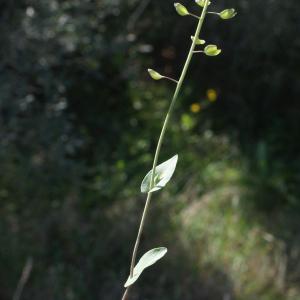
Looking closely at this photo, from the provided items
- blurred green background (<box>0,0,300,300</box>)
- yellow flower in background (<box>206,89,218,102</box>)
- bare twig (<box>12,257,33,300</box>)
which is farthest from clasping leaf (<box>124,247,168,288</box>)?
yellow flower in background (<box>206,89,218,102</box>)

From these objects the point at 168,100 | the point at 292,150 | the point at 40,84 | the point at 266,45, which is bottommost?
the point at 292,150

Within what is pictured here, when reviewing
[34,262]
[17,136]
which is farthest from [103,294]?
[17,136]

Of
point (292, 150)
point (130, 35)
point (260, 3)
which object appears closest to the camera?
point (130, 35)

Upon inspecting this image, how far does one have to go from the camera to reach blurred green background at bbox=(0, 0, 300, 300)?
322 cm

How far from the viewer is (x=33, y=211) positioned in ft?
11.2

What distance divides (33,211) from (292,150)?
75.1 inches

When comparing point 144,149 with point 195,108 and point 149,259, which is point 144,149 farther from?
point 149,259

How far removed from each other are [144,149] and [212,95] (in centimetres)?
77

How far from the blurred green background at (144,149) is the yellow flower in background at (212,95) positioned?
0.01 m

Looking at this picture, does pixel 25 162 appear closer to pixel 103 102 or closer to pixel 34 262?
pixel 34 262

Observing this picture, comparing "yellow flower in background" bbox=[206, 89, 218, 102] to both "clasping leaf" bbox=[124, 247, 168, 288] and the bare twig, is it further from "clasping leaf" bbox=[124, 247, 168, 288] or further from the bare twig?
"clasping leaf" bbox=[124, 247, 168, 288]

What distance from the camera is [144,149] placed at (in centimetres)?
407

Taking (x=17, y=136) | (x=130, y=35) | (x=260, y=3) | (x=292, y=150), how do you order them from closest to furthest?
1. (x=17, y=136)
2. (x=130, y=35)
3. (x=260, y=3)
4. (x=292, y=150)

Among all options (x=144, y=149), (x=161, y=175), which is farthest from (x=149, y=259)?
(x=144, y=149)
